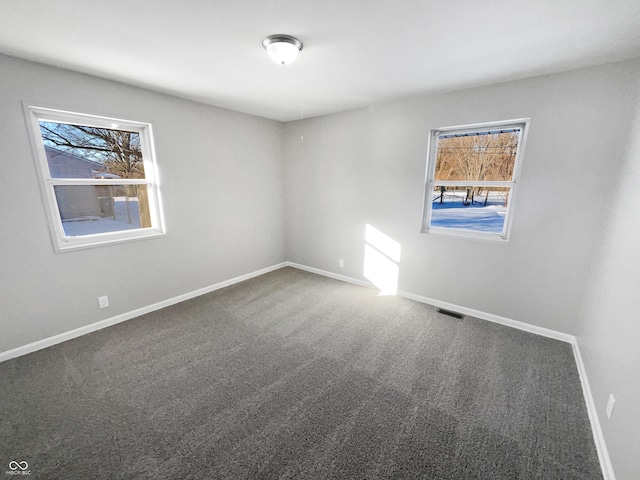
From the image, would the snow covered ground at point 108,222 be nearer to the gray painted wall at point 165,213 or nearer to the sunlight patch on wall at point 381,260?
the gray painted wall at point 165,213

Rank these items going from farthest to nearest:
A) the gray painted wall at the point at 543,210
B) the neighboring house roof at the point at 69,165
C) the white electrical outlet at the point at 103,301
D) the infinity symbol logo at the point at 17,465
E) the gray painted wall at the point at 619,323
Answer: the white electrical outlet at the point at 103,301 < the neighboring house roof at the point at 69,165 < the gray painted wall at the point at 543,210 < the infinity symbol logo at the point at 17,465 < the gray painted wall at the point at 619,323

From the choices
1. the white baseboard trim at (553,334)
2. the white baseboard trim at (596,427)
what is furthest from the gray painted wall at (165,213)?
the white baseboard trim at (596,427)

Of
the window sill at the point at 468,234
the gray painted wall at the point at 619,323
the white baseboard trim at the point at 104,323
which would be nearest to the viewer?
the gray painted wall at the point at 619,323

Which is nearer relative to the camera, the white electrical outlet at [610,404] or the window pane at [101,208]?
the white electrical outlet at [610,404]

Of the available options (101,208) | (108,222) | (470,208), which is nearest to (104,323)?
(108,222)

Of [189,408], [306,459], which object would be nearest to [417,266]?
[306,459]

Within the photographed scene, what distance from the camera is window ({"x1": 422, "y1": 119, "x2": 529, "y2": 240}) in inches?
105

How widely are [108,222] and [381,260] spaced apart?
3251 mm

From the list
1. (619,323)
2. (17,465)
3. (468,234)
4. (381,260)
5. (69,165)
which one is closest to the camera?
(17,465)

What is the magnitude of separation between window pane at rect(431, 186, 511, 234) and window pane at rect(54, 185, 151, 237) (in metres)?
3.48

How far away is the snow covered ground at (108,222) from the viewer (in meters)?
2.53

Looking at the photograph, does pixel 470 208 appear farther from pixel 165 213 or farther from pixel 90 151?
pixel 90 151

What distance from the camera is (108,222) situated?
109 inches

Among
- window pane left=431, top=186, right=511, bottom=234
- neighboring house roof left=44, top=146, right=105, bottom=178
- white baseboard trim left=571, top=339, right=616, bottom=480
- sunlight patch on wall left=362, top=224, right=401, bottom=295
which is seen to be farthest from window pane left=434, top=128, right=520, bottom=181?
neighboring house roof left=44, top=146, right=105, bottom=178
